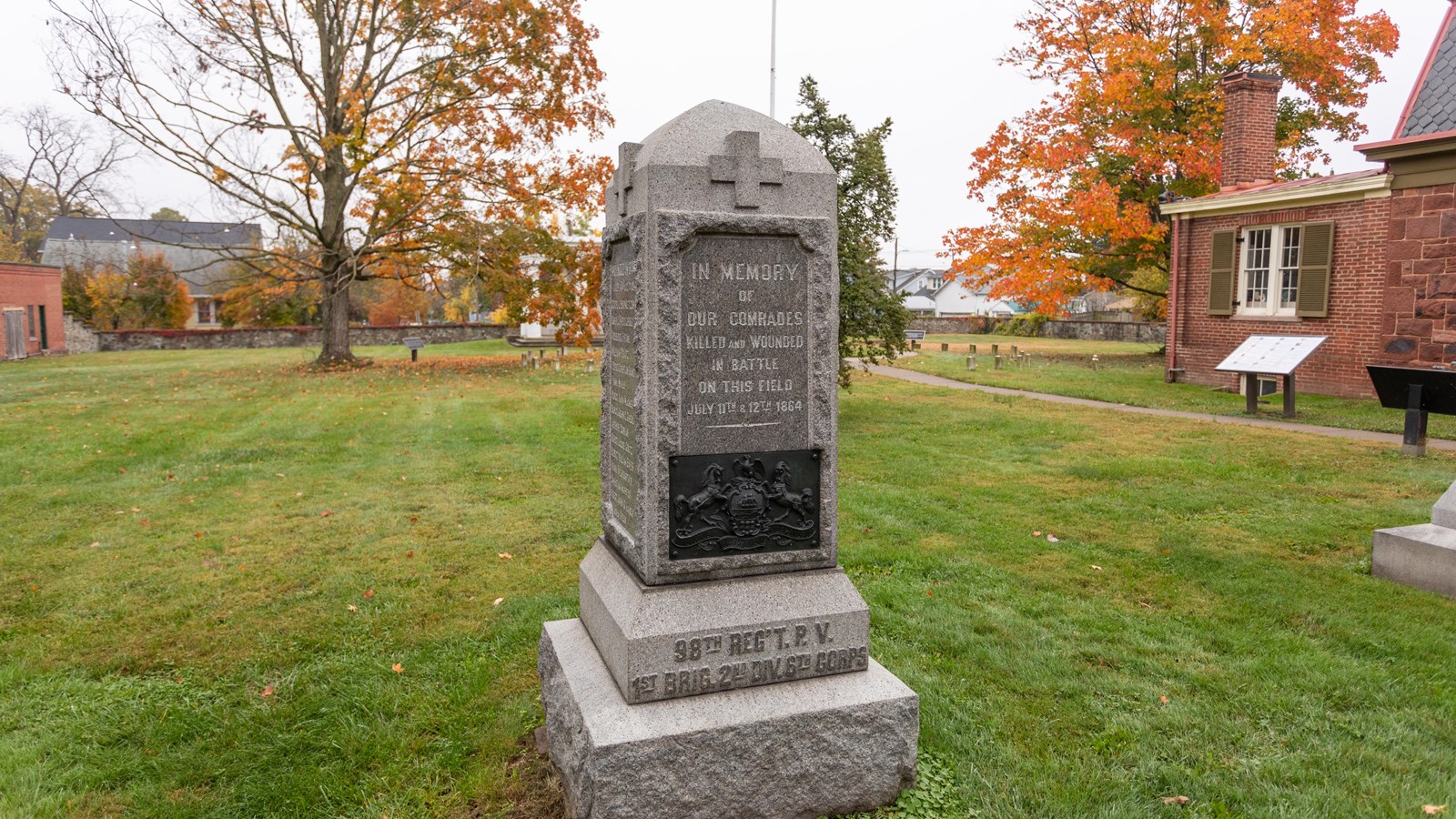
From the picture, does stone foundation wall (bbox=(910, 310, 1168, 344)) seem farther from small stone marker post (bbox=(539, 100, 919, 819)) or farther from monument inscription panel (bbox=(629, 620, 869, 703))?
monument inscription panel (bbox=(629, 620, 869, 703))

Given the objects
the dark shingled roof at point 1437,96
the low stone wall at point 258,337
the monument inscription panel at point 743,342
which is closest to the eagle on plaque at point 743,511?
the monument inscription panel at point 743,342

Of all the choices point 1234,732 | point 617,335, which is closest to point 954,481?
point 1234,732

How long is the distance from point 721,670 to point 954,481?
6345 millimetres

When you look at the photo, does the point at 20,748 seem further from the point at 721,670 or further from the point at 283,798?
the point at 721,670

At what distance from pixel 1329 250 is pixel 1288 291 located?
1.43m

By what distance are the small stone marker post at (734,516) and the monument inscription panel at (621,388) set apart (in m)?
0.03

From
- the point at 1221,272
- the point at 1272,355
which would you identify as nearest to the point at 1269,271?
the point at 1221,272

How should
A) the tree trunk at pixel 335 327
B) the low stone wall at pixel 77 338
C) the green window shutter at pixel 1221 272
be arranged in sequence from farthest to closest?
the low stone wall at pixel 77 338 < the tree trunk at pixel 335 327 < the green window shutter at pixel 1221 272

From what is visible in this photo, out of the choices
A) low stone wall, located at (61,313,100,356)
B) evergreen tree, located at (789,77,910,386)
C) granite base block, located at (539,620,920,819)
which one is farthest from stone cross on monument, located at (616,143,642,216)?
low stone wall, located at (61,313,100,356)

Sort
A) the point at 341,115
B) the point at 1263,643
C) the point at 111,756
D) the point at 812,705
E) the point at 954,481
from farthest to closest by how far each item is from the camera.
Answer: the point at 341,115 < the point at 954,481 < the point at 1263,643 < the point at 111,756 < the point at 812,705

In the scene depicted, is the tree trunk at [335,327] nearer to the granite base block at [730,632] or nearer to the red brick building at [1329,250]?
the red brick building at [1329,250]

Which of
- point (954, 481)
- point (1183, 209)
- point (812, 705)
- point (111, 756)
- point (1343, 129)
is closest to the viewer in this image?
point (812, 705)

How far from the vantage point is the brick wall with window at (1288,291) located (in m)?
15.5

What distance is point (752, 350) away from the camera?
11.5 ft
